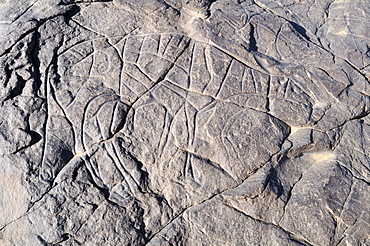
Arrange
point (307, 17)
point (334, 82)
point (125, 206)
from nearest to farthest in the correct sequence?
point (125, 206) → point (334, 82) → point (307, 17)

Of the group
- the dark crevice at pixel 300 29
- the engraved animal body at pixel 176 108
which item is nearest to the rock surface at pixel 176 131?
the engraved animal body at pixel 176 108

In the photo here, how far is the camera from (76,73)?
3465 millimetres

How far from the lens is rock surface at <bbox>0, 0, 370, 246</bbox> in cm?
310

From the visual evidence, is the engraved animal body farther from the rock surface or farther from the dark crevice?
the dark crevice

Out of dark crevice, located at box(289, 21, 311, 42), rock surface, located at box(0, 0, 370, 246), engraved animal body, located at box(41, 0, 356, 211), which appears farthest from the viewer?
dark crevice, located at box(289, 21, 311, 42)

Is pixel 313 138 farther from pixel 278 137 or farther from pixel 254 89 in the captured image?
pixel 254 89

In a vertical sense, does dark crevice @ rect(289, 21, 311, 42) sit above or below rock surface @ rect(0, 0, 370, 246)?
above

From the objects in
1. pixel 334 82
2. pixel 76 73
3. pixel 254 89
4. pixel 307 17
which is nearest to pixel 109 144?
pixel 76 73

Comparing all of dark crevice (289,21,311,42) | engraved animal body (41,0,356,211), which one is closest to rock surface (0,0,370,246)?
engraved animal body (41,0,356,211)

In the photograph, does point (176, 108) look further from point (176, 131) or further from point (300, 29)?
point (300, 29)

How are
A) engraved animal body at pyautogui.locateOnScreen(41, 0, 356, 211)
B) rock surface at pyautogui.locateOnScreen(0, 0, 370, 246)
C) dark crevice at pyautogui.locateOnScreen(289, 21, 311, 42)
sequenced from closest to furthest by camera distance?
rock surface at pyautogui.locateOnScreen(0, 0, 370, 246)
engraved animal body at pyautogui.locateOnScreen(41, 0, 356, 211)
dark crevice at pyautogui.locateOnScreen(289, 21, 311, 42)

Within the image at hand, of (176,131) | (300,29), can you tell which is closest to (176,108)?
(176,131)

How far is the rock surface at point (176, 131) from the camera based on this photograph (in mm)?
3098

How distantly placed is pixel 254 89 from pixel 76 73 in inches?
69.2
